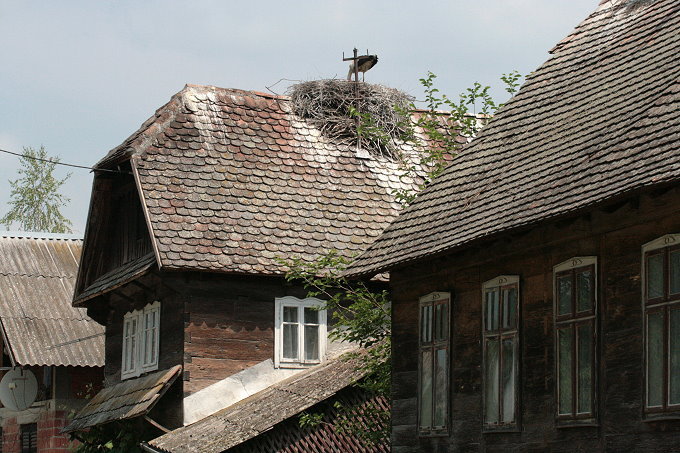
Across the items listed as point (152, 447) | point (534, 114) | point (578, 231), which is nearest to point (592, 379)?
point (578, 231)

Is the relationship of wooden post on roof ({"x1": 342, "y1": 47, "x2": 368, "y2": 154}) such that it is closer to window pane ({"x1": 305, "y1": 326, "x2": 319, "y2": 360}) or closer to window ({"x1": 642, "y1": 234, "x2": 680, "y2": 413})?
window pane ({"x1": 305, "y1": 326, "x2": 319, "y2": 360})

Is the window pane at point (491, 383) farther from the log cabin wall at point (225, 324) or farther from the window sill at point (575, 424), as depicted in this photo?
the log cabin wall at point (225, 324)

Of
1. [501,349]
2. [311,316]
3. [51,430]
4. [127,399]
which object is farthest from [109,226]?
[501,349]

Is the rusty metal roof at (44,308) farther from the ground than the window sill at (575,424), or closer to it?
farther from the ground

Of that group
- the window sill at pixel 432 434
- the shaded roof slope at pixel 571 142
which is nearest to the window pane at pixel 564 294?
the shaded roof slope at pixel 571 142

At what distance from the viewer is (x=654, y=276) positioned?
11711 mm

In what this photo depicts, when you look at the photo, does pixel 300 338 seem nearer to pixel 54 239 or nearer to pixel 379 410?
pixel 379 410

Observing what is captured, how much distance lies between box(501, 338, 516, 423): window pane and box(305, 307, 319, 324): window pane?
349 inches

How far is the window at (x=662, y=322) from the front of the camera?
37.2ft

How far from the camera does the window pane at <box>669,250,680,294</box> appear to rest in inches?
448

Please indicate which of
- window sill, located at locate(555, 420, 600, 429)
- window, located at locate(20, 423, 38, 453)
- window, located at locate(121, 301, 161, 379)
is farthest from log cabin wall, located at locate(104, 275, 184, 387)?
window sill, located at locate(555, 420, 600, 429)

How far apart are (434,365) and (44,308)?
691 inches

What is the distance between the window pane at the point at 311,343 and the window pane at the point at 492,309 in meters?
8.42

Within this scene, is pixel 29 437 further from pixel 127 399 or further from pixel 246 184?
pixel 246 184
